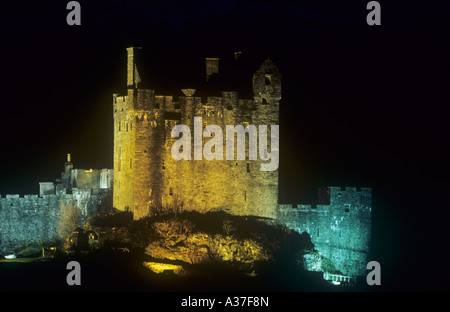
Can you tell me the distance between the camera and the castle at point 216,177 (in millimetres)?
79438

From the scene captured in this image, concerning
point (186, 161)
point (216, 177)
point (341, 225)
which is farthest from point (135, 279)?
point (341, 225)

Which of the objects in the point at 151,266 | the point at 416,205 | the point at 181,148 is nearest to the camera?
the point at 151,266

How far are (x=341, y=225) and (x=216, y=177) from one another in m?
9.99

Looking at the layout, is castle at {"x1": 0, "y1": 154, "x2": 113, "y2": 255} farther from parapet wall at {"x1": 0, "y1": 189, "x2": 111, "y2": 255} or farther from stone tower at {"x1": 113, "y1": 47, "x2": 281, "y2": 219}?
stone tower at {"x1": 113, "y1": 47, "x2": 281, "y2": 219}

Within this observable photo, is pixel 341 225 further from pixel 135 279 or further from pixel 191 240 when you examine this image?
pixel 135 279

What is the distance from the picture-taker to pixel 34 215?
85875 millimetres

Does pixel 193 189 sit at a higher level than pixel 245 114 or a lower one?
lower

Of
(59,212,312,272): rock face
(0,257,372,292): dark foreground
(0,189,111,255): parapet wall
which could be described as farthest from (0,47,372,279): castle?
(0,257,372,292): dark foreground

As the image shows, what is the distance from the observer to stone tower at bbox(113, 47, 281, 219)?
3127 inches

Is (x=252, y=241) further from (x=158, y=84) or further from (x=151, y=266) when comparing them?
(x=158, y=84)

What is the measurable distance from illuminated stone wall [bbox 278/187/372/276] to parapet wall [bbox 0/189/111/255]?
50.3ft

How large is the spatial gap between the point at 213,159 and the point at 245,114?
4.21 m
